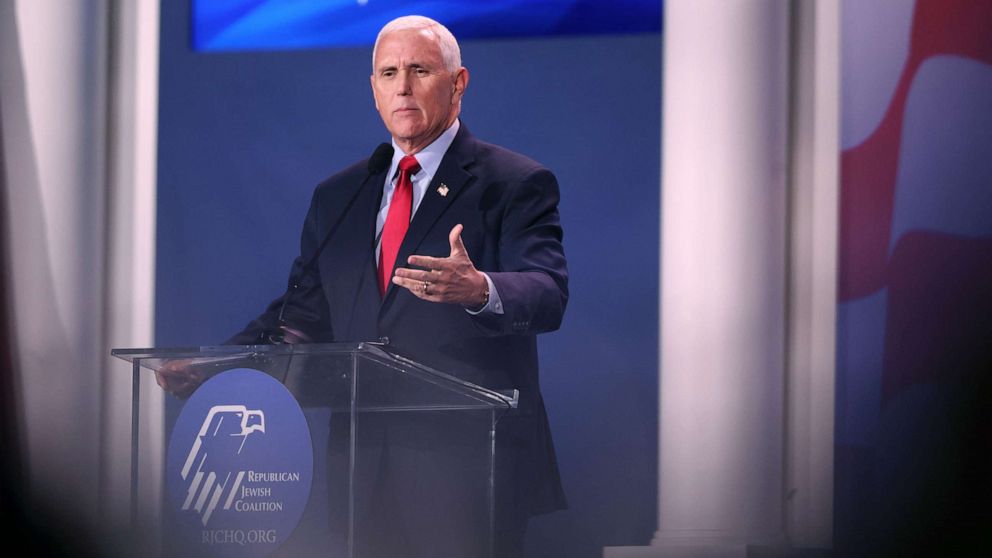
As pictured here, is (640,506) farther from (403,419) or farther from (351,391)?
(351,391)

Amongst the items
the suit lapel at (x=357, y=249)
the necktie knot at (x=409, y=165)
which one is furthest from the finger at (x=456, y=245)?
the necktie knot at (x=409, y=165)

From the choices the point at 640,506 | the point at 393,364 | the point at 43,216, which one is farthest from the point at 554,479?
the point at 43,216

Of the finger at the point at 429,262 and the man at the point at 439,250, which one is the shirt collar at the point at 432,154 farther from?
the finger at the point at 429,262

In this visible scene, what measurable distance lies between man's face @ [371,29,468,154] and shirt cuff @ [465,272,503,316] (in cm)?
82

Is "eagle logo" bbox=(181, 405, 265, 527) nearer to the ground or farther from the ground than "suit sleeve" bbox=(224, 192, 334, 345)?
nearer to the ground

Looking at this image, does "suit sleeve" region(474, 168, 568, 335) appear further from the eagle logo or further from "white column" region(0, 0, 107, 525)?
"white column" region(0, 0, 107, 525)

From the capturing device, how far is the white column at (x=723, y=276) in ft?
11.9

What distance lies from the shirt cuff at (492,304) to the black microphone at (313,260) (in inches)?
13.5

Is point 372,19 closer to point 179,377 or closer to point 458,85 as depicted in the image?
point 458,85

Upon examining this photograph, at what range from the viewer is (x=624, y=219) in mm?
3857

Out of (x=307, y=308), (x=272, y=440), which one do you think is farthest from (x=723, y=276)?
(x=272, y=440)

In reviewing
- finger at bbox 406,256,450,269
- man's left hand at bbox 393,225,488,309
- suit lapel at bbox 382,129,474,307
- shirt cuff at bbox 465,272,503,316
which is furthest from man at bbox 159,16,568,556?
finger at bbox 406,256,450,269

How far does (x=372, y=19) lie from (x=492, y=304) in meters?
1.68

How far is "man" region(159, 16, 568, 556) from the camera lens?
3.09 m
